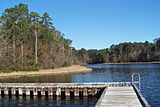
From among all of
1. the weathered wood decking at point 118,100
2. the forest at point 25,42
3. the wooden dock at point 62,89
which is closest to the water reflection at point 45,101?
the wooden dock at point 62,89

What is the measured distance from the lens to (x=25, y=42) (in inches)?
3664

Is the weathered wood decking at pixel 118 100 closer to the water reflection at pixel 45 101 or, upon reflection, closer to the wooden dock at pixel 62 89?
the water reflection at pixel 45 101

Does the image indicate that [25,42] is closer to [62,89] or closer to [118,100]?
[62,89]

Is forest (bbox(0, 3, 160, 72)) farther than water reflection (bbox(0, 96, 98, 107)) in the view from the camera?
Yes

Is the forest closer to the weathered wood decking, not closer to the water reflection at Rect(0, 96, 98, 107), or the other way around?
the water reflection at Rect(0, 96, 98, 107)

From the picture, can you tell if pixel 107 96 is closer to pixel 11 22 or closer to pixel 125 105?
pixel 125 105

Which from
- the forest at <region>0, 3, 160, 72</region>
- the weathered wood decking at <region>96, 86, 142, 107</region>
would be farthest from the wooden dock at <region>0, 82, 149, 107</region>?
the forest at <region>0, 3, 160, 72</region>

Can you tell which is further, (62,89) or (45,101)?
(62,89)

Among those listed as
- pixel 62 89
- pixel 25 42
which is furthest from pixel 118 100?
pixel 25 42

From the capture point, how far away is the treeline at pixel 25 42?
8194 cm

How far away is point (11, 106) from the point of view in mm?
32062

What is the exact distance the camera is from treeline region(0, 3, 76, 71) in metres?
81.9

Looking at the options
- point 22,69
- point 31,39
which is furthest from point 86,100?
point 31,39

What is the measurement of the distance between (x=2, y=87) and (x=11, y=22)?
50.3 metres
